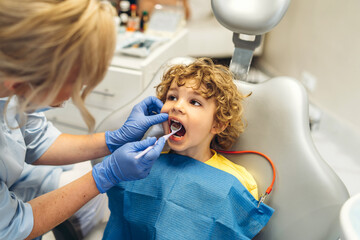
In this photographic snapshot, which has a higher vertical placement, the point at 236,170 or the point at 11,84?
the point at 11,84

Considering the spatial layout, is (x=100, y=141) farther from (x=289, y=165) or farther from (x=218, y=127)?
(x=289, y=165)

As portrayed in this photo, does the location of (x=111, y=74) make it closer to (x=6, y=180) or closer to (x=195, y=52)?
(x=6, y=180)

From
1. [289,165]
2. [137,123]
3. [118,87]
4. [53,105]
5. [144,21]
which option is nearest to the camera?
[53,105]

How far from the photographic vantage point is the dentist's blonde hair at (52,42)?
1.94 feet

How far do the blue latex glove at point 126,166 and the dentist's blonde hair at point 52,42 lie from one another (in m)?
0.24

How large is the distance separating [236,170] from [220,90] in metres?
0.26

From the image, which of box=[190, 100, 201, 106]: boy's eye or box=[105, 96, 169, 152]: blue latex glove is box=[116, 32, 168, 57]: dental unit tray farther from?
box=[190, 100, 201, 106]: boy's eye

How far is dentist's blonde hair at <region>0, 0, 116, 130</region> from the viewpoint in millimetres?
590

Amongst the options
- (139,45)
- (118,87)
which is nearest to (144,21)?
(139,45)

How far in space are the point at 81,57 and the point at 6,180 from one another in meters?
0.49

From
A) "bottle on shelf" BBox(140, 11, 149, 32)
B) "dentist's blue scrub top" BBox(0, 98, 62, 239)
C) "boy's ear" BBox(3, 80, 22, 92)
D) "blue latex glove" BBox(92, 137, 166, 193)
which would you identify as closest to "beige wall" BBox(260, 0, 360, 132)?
"bottle on shelf" BBox(140, 11, 149, 32)

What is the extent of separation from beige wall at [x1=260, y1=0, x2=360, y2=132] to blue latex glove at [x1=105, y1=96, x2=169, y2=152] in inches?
A: 60.4

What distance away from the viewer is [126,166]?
84 cm

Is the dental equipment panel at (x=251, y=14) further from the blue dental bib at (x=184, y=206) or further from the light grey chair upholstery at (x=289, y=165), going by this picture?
the blue dental bib at (x=184, y=206)
